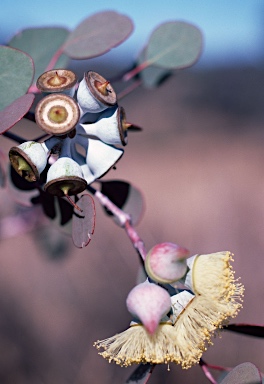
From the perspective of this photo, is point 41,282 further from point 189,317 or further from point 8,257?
point 189,317

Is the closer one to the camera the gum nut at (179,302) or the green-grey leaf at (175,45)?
the gum nut at (179,302)

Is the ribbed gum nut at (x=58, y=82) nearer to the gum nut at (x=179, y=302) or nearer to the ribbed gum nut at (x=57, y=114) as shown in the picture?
the ribbed gum nut at (x=57, y=114)

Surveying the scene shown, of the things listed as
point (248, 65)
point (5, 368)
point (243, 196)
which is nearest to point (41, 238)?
point (5, 368)

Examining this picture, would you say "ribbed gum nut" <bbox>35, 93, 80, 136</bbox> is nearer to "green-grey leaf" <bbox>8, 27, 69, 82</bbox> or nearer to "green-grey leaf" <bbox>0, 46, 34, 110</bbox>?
"green-grey leaf" <bbox>0, 46, 34, 110</bbox>

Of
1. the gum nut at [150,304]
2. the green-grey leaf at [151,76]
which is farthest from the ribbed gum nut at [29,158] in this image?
the green-grey leaf at [151,76]

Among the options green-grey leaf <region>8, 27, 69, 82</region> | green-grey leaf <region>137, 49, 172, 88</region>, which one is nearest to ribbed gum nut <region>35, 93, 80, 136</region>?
green-grey leaf <region>8, 27, 69, 82</region>
